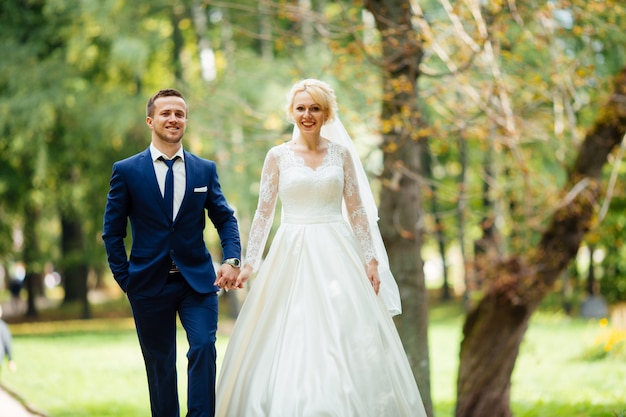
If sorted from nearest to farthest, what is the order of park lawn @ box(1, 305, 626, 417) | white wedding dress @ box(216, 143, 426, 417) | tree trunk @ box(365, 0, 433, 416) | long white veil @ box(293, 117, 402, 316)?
white wedding dress @ box(216, 143, 426, 417), long white veil @ box(293, 117, 402, 316), tree trunk @ box(365, 0, 433, 416), park lawn @ box(1, 305, 626, 417)

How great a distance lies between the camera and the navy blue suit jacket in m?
5.15

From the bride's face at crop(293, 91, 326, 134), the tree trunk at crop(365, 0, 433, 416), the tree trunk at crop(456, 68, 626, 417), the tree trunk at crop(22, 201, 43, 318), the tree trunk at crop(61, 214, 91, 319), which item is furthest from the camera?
the tree trunk at crop(61, 214, 91, 319)

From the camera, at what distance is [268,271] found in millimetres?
5730

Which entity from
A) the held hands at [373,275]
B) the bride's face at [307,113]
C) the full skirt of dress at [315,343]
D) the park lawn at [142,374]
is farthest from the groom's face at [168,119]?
the park lawn at [142,374]

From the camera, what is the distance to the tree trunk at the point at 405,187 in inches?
311

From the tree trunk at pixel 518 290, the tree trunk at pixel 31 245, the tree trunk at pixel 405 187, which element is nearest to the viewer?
the tree trunk at pixel 405 187

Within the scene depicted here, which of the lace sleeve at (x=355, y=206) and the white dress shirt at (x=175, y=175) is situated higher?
the white dress shirt at (x=175, y=175)

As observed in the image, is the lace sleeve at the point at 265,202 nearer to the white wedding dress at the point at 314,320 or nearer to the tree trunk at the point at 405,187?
the white wedding dress at the point at 314,320

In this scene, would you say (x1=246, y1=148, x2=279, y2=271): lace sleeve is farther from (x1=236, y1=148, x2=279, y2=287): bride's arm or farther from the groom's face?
the groom's face

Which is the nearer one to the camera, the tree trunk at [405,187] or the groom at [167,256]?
the groom at [167,256]

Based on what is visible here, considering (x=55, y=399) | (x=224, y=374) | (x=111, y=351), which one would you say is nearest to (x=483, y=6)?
(x=224, y=374)

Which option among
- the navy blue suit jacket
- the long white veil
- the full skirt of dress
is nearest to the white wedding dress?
the full skirt of dress

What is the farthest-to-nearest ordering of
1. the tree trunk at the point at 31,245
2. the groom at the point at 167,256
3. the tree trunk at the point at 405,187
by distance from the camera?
the tree trunk at the point at 31,245 < the tree trunk at the point at 405,187 < the groom at the point at 167,256

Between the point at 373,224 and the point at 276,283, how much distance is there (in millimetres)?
912
